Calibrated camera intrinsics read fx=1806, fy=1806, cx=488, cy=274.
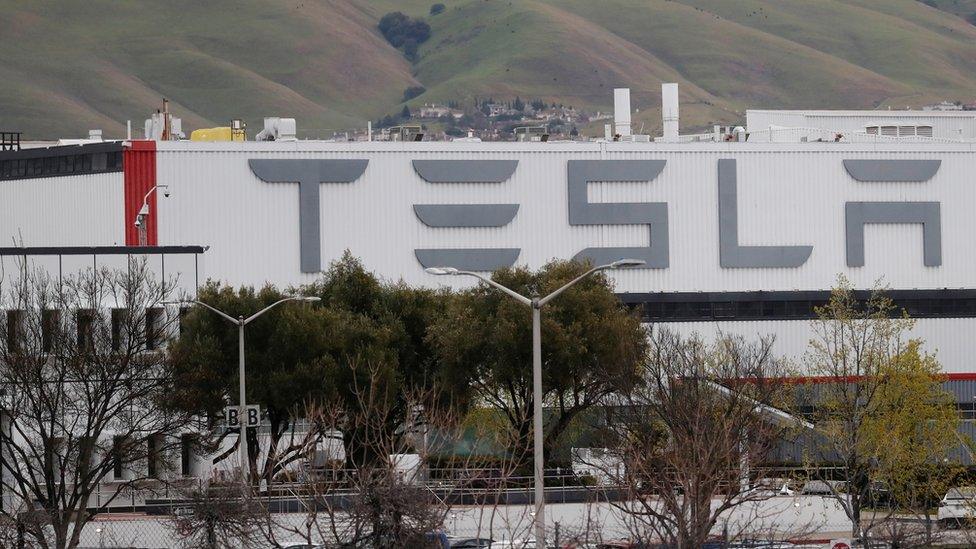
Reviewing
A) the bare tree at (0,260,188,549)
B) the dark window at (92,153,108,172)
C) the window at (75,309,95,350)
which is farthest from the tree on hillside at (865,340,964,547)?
the dark window at (92,153,108,172)

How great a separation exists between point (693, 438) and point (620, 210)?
53661mm

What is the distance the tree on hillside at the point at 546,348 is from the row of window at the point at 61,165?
2827cm

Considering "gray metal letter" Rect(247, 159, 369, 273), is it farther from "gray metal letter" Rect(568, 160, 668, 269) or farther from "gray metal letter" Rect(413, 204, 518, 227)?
"gray metal letter" Rect(568, 160, 668, 269)

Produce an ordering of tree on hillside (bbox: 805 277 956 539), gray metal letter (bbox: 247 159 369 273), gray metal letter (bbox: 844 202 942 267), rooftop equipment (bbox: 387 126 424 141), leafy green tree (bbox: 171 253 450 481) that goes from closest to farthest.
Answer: tree on hillside (bbox: 805 277 956 539) → leafy green tree (bbox: 171 253 450 481) → gray metal letter (bbox: 247 159 369 273) → rooftop equipment (bbox: 387 126 424 141) → gray metal letter (bbox: 844 202 942 267)

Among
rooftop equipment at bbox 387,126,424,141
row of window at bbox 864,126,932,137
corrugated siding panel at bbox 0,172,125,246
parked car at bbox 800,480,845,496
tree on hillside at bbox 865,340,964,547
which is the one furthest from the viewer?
row of window at bbox 864,126,932,137

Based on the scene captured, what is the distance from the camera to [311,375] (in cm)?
5681

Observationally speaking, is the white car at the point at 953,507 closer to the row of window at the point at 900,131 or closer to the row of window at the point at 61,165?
the row of window at the point at 61,165

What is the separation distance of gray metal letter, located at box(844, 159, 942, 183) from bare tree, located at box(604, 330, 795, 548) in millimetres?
17224

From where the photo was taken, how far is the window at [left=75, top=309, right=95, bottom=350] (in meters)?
45.7

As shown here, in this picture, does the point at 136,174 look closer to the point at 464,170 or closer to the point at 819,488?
the point at 464,170

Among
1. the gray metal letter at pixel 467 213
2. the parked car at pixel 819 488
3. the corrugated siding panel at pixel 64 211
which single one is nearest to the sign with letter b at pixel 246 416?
the parked car at pixel 819 488

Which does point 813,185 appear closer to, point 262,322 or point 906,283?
point 906,283

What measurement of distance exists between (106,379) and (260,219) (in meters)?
40.7

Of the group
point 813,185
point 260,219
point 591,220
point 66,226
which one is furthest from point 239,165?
point 813,185
